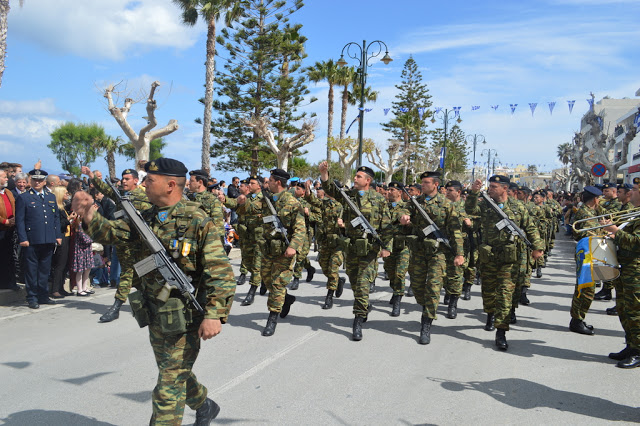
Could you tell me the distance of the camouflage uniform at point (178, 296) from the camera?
283cm

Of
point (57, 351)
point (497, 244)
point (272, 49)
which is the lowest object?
point (57, 351)

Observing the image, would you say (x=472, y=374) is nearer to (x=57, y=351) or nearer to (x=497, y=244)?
(x=497, y=244)

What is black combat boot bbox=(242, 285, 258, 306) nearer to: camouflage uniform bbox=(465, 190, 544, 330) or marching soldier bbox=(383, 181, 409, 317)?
marching soldier bbox=(383, 181, 409, 317)

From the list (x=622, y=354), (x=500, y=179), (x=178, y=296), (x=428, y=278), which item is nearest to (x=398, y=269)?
(x=428, y=278)

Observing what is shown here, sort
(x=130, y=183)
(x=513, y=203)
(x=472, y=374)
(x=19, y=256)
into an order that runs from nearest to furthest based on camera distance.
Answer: (x=472, y=374) → (x=513, y=203) → (x=130, y=183) → (x=19, y=256)

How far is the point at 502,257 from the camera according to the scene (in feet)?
19.2

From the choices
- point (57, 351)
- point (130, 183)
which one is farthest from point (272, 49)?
point (57, 351)

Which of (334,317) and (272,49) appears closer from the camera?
(334,317)

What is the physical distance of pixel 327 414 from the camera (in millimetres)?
3686

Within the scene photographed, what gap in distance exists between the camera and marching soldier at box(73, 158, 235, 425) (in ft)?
9.23

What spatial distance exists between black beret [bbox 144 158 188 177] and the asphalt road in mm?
1918

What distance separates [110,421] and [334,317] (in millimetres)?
3924

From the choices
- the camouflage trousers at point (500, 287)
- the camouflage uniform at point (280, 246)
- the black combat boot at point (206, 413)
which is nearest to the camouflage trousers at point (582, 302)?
the camouflage trousers at point (500, 287)

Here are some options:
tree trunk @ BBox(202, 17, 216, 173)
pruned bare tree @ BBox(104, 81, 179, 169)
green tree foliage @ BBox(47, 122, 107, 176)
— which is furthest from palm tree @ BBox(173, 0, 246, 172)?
green tree foliage @ BBox(47, 122, 107, 176)
